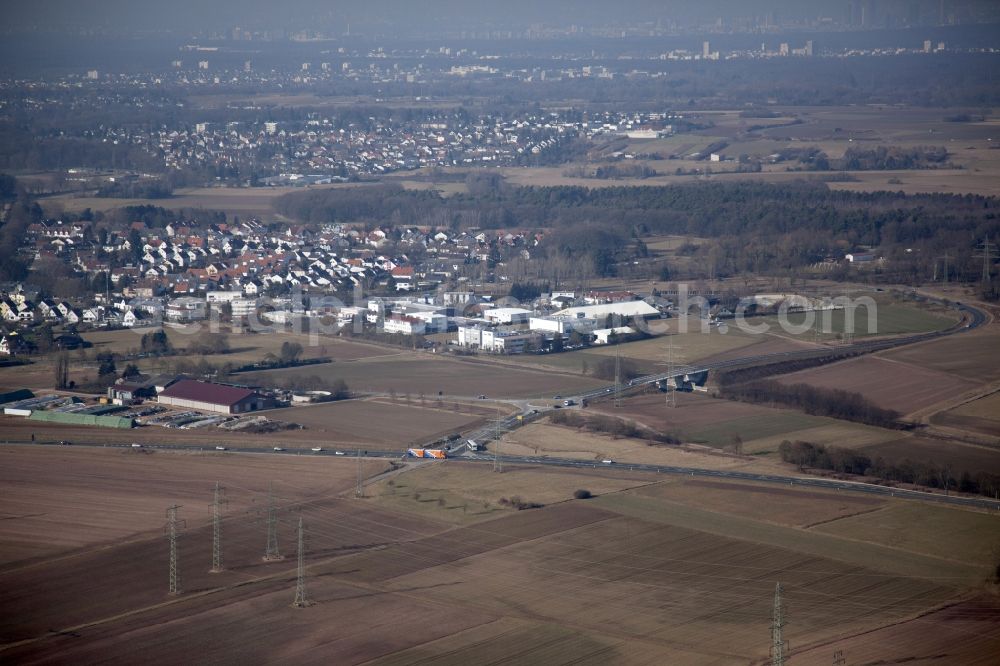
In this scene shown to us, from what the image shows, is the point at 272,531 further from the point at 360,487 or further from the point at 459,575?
the point at 459,575

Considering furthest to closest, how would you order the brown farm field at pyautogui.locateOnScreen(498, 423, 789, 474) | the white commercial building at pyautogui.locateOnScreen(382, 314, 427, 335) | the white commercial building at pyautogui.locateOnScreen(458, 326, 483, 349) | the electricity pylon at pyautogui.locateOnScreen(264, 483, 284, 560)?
the white commercial building at pyautogui.locateOnScreen(382, 314, 427, 335), the white commercial building at pyautogui.locateOnScreen(458, 326, 483, 349), the brown farm field at pyautogui.locateOnScreen(498, 423, 789, 474), the electricity pylon at pyautogui.locateOnScreen(264, 483, 284, 560)

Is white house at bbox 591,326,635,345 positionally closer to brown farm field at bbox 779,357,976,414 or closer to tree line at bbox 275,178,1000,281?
brown farm field at bbox 779,357,976,414

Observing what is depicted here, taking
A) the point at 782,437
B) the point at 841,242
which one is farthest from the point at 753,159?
the point at 782,437

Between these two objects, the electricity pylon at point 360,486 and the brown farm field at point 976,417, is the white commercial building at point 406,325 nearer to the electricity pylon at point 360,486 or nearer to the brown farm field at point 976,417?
the electricity pylon at point 360,486

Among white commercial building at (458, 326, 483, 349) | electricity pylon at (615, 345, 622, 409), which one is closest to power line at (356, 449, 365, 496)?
electricity pylon at (615, 345, 622, 409)

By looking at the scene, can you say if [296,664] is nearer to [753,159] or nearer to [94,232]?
[94,232]

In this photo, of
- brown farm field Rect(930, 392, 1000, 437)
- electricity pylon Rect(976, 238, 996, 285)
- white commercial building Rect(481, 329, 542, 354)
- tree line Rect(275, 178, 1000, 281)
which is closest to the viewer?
brown farm field Rect(930, 392, 1000, 437)

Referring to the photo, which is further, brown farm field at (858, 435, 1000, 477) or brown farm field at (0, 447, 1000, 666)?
brown farm field at (858, 435, 1000, 477)
